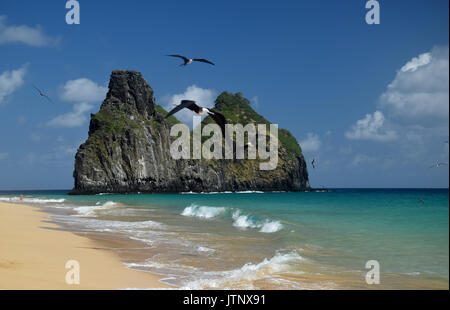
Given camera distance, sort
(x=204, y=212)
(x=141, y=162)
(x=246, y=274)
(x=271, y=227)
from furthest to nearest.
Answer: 1. (x=141, y=162)
2. (x=204, y=212)
3. (x=271, y=227)
4. (x=246, y=274)

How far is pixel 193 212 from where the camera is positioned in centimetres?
2950

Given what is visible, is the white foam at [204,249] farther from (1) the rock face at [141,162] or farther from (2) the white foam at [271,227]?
(1) the rock face at [141,162]

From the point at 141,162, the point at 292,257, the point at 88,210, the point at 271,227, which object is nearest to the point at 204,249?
the point at 292,257

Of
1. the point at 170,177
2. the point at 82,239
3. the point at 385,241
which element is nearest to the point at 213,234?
the point at 82,239

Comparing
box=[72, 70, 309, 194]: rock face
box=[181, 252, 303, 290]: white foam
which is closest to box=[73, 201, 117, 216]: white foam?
box=[181, 252, 303, 290]: white foam

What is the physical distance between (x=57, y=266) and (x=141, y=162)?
8746 centimetres

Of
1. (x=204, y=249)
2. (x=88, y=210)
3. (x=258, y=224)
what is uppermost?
(x=204, y=249)

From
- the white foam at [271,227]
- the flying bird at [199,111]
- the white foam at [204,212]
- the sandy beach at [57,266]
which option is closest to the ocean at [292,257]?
the white foam at [271,227]

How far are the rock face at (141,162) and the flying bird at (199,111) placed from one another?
280 ft

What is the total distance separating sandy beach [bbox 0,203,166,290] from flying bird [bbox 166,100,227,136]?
3.52m

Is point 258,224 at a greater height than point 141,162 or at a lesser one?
lesser

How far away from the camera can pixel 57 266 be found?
792cm

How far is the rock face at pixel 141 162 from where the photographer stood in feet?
290

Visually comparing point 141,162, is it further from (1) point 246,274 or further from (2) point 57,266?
(1) point 246,274
